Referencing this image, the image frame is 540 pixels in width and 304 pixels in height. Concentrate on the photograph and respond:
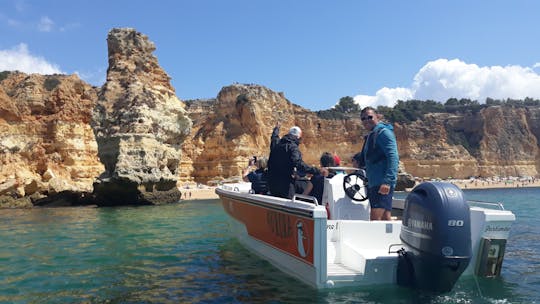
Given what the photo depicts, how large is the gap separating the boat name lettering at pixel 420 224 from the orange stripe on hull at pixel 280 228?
102cm

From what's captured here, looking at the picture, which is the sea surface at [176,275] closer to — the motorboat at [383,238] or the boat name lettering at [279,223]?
the motorboat at [383,238]

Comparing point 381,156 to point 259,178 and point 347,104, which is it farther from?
point 347,104

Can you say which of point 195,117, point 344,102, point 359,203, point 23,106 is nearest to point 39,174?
point 23,106

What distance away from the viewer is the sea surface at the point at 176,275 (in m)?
4.58

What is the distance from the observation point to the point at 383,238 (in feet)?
17.2

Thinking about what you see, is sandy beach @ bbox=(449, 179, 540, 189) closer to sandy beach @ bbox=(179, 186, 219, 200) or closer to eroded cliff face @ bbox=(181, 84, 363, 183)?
eroded cliff face @ bbox=(181, 84, 363, 183)

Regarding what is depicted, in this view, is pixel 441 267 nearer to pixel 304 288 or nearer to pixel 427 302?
pixel 427 302

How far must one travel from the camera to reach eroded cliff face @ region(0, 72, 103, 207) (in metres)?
26.2

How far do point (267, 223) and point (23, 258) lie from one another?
4442 mm

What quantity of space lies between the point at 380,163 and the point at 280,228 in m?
1.49

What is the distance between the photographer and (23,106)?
29266 mm

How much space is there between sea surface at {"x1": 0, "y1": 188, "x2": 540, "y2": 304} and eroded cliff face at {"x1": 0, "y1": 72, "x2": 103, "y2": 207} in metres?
18.1

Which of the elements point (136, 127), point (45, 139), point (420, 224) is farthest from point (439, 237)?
point (45, 139)

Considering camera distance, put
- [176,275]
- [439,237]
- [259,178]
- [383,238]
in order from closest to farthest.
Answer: [439,237] < [383,238] < [176,275] < [259,178]
